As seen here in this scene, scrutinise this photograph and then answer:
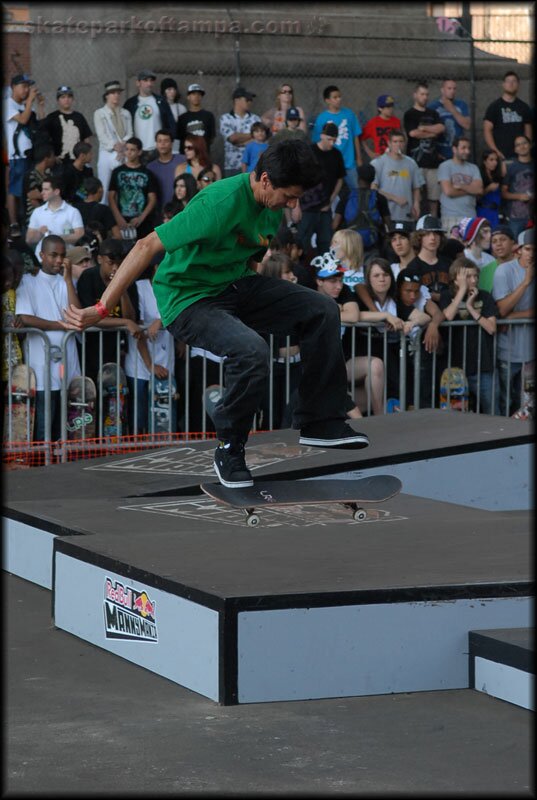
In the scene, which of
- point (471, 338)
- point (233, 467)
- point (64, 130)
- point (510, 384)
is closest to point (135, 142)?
point (64, 130)

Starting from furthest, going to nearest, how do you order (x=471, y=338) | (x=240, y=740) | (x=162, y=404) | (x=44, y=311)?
(x=471, y=338) < (x=162, y=404) < (x=44, y=311) < (x=240, y=740)

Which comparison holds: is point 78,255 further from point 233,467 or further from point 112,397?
point 233,467

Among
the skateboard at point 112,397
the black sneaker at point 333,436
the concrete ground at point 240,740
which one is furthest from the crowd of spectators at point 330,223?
the concrete ground at point 240,740

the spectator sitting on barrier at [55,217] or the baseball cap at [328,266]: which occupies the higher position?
the spectator sitting on barrier at [55,217]

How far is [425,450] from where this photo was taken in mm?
8602

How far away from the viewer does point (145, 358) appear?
10.1 m

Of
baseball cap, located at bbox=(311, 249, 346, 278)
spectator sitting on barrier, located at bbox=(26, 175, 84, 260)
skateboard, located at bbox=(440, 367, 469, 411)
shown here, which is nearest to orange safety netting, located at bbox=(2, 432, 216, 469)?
baseball cap, located at bbox=(311, 249, 346, 278)

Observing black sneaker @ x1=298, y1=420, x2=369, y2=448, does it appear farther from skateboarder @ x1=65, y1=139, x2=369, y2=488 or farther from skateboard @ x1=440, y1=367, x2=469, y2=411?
skateboard @ x1=440, y1=367, x2=469, y2=411

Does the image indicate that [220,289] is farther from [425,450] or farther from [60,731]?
[425,450]

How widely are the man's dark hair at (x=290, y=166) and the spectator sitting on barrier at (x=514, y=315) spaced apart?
5.62 m

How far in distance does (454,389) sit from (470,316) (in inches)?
26.5

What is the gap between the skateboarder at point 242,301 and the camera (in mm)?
5688

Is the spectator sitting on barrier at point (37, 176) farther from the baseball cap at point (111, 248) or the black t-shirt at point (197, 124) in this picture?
the baseball cap at point (111, 248)

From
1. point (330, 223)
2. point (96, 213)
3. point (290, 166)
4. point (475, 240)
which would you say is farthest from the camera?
point (330, 223)
